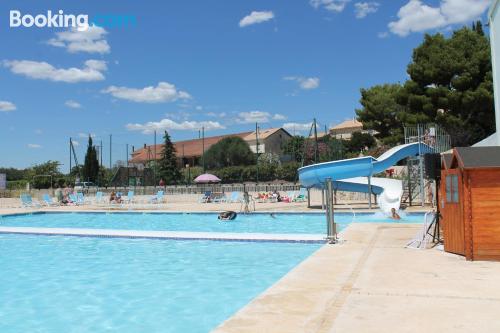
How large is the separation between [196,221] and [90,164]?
1475 inches

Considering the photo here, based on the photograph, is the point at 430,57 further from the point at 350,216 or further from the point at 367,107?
the point at 350,216

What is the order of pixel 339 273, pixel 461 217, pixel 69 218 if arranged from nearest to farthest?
pixel 339 273, pixel 461 217, pixel 69 218

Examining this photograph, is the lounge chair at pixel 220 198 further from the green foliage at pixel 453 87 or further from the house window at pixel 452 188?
the house window at pixel 452 188

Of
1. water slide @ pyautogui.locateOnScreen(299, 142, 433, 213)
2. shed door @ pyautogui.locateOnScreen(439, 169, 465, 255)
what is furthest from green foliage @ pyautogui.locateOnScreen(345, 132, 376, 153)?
shed door @ pyautogui.locateOnScreen(439, 169, 465, 255)

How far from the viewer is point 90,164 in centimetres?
5194

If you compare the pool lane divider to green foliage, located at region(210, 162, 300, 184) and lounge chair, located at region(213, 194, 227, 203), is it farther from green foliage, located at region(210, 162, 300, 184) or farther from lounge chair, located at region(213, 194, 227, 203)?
green foliage, located at region(210, 162, 300, 184)

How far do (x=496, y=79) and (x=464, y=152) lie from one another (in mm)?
6485

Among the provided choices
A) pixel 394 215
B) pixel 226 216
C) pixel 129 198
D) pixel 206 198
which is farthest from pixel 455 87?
pixel 129 198

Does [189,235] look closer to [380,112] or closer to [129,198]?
[129,198]

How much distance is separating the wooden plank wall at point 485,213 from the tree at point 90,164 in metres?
48.3

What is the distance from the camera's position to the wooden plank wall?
6805 millimetres

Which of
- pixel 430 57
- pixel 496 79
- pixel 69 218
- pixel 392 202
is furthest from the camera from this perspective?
pixel 430 57

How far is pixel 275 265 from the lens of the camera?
8.61 m

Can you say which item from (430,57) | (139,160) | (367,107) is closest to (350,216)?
(430,57)
